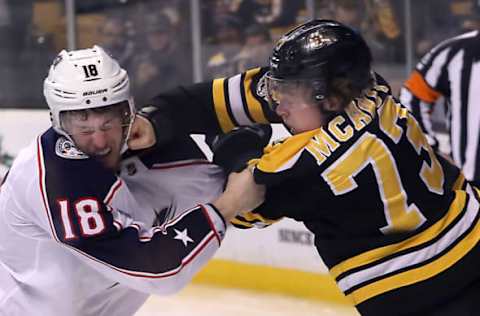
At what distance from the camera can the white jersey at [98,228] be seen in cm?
171

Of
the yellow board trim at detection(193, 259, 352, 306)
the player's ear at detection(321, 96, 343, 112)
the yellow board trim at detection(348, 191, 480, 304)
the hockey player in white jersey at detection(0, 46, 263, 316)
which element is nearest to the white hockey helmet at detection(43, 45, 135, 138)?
the hockey player in white jersey at detection(0, 46, 263, 316)

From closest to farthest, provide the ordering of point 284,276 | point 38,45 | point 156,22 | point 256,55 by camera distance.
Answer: point 284,276 < point 256,55 < point 156,22 < point 38,45

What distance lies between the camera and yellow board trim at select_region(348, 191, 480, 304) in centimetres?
159

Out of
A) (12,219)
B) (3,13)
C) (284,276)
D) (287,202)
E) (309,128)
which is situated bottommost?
(284,276)

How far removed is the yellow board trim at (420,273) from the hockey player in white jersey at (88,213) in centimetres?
23

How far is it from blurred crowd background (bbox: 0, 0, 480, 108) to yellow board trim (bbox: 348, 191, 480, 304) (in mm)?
2835

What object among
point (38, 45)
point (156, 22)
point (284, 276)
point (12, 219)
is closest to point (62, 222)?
point (12, 219)

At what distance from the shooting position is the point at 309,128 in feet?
5.23

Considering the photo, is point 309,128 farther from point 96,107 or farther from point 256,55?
point 256,55

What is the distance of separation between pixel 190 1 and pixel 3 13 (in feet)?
3.88

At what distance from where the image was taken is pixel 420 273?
1.59m

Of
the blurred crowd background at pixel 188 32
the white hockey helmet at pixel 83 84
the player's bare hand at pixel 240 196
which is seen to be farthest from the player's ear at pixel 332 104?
the blurred crowd background at pixel 188 32

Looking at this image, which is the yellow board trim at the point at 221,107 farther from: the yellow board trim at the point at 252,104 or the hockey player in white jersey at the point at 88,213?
the hockey player in white jersey at the point at 88,213

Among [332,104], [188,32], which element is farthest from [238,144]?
[188,32]
